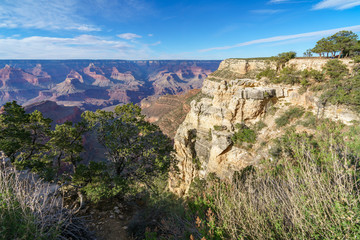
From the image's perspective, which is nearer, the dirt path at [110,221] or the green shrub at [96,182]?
the dirt path at [110,221]

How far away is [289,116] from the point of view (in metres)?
16.3

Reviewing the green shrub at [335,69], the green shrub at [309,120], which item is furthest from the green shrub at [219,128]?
the green shrub at [335,69]

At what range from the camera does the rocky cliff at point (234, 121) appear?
51.1 ft

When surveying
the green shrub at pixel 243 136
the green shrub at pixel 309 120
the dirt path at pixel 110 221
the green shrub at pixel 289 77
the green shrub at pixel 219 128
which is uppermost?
the green shrub at pixel 289 77

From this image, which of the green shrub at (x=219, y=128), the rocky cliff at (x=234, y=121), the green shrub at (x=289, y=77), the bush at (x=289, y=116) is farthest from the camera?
the green shrub at (x=219, y=128)

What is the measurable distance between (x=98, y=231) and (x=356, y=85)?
22291mm

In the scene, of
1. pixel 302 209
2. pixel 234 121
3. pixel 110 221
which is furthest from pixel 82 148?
pixel 234 121

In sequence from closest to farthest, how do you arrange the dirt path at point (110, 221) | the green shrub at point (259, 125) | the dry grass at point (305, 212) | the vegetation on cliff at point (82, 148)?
1. the dry grass at point (305, 212)
2. the dirt path at point (110, 221)
3. the vegetation on cliff at point (82, 148)
4. the green shrub at point (259, 125)

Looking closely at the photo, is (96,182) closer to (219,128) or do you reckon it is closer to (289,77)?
(219,128)

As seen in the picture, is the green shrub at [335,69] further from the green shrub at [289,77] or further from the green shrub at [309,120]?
the green shrub at [309,120]

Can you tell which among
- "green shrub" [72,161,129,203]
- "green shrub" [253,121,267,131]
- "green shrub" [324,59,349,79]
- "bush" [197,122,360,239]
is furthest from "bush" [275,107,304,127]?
"green shrub" [72,161,129,203]

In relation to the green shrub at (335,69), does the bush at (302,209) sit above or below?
below

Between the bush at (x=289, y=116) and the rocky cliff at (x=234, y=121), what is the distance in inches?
22.6

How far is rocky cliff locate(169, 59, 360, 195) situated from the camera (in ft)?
51.1
